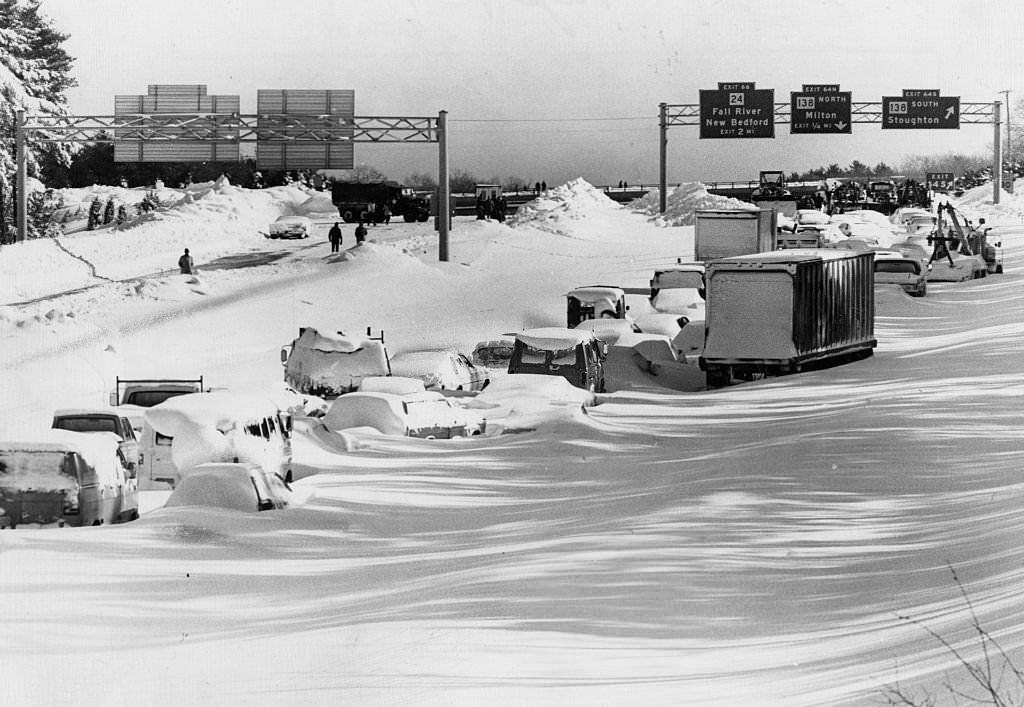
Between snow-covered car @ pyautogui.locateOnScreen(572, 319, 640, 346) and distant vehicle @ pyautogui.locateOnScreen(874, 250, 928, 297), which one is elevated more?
distant vehicle @ pyautogui.locateOnScreen(874, 250, 928, 297)

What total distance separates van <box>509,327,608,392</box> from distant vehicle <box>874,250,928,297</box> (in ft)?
81.1

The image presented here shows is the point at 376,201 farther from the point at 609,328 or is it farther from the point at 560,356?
the point at 560,356

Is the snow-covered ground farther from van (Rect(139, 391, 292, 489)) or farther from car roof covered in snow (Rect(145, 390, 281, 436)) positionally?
car roof covered in snow (Rect(145, 390, 281, 436))

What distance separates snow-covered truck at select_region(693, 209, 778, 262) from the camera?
155ft

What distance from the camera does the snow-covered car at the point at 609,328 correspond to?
3266cm

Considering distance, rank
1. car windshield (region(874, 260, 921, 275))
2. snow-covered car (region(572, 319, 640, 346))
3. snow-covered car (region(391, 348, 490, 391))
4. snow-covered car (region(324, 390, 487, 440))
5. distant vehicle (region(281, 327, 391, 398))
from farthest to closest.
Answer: car windshield (region(874, 260, 921, 275))
snow-covered car (region(572, 319, 640, 346))
distant vehicle (region(281, 327, 391, 398))
snow-covered car (region(391, 348, 490, 391))
snow-covered car (region(324, 390, 487, 440))

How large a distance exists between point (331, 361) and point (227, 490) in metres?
11.7

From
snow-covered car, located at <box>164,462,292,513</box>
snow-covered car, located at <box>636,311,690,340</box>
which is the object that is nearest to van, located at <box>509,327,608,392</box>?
snow-covered car, located at <box>636,311,690,340</box>

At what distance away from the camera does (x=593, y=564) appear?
13438 mm

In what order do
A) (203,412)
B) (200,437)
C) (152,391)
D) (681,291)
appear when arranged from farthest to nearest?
(681,291), (152,391), (203,412), (200,437)

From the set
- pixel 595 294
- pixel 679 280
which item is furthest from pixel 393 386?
pixel 679 280

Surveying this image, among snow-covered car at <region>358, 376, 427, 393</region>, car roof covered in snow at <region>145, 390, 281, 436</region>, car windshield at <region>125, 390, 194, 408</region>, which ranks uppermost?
car roof covered in snow at <region>145, 390, 281, 436</region>

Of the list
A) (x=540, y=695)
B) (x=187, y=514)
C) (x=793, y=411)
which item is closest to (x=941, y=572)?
(x=540, y=695)

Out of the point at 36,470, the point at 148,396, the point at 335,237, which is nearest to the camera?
the point at 36,470
